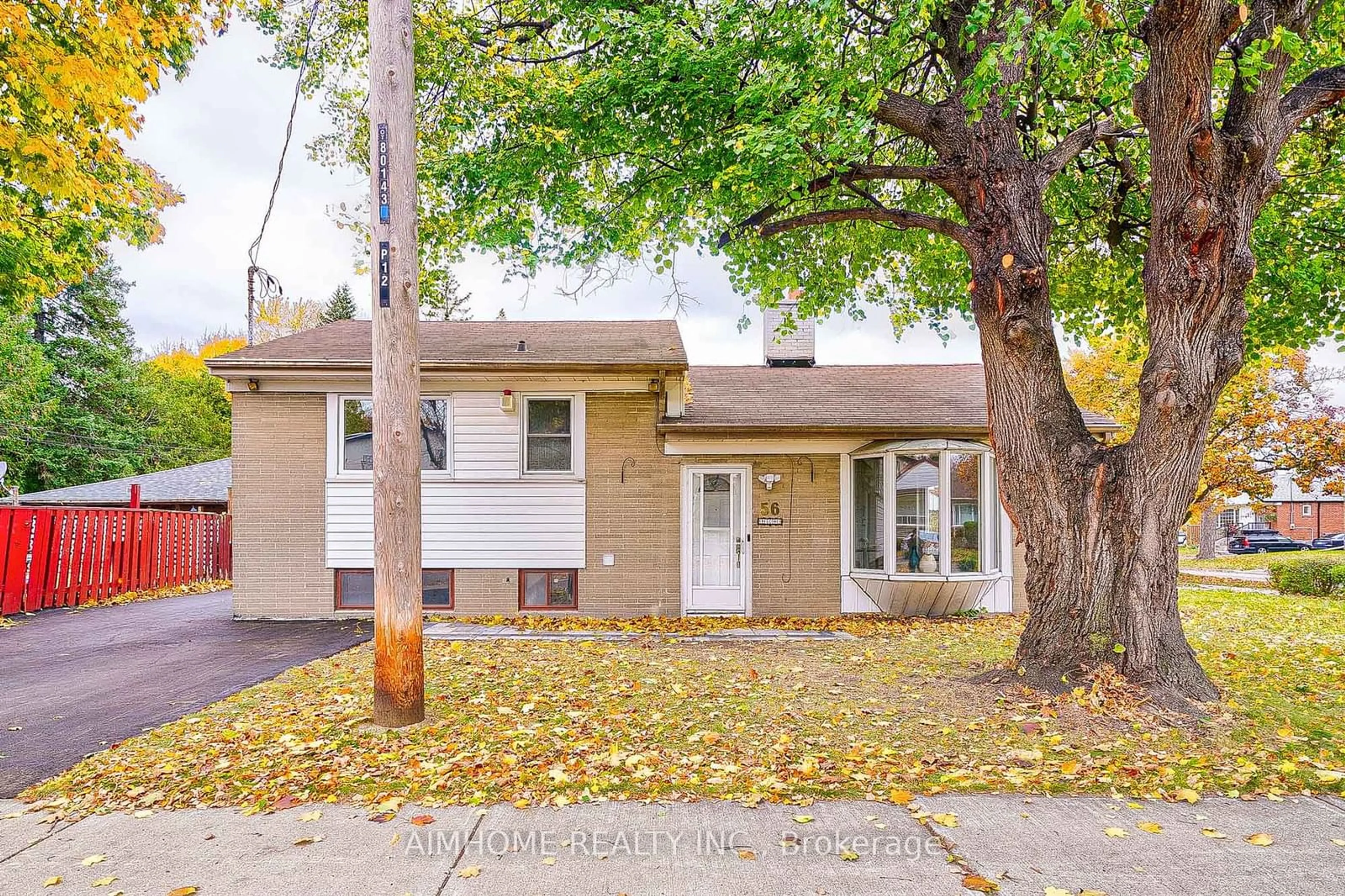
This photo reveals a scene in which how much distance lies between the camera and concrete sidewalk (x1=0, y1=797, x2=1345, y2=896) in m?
2.96

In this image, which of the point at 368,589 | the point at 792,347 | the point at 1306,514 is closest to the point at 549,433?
the point at 368,589

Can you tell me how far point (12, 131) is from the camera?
590 centimetres

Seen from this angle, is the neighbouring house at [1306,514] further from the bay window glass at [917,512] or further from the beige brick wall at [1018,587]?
the bay window glass at [917,512]

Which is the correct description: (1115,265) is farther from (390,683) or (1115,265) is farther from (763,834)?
Result: (390,683)

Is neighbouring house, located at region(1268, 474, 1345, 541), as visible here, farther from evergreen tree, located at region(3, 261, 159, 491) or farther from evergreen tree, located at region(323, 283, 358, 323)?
evergreen tree, located at region(3, 261, 159, 491)

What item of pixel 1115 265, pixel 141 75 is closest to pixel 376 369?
pixel 141 75

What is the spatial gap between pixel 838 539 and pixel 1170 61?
6.86m

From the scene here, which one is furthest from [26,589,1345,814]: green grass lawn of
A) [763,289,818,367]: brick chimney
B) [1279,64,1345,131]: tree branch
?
[763,289,818,367]: brick chimney

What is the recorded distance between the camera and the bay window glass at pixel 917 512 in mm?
9984

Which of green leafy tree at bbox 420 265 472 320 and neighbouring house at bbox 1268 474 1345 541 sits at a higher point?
green leafy tree at bbox 420 265 472 320

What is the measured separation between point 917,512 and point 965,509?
2.17 ft

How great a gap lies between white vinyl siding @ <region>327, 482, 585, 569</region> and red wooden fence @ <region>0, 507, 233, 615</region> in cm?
538

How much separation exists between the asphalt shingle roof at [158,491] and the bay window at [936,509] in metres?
17.2

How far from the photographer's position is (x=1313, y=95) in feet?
17.7
